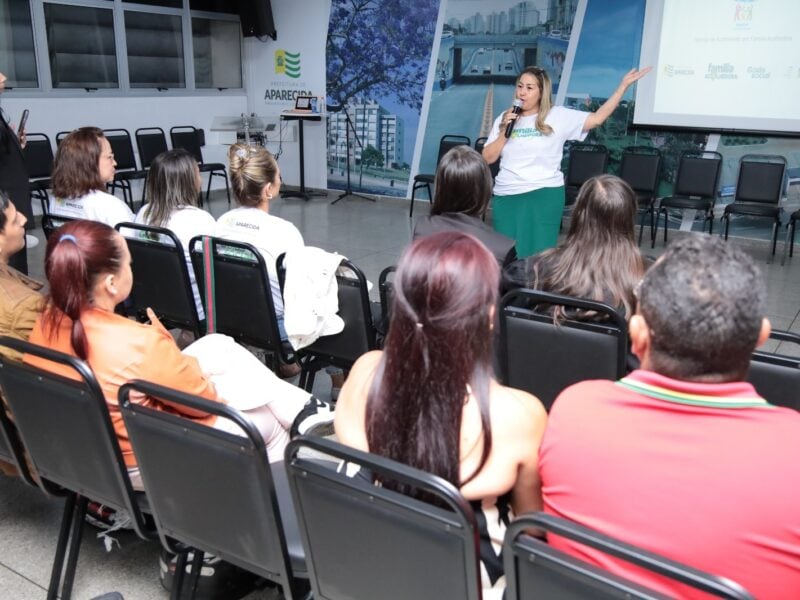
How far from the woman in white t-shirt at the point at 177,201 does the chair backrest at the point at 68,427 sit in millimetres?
1400

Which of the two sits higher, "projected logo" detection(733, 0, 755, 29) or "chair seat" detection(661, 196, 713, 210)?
"projected logo" detection(733, 0, 755, 29)

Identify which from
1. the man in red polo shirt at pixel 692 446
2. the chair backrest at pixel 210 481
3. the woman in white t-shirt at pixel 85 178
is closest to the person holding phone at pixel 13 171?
the woman in white t-shirt at pixel 85 178

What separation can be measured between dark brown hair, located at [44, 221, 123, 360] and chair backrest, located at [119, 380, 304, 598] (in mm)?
350

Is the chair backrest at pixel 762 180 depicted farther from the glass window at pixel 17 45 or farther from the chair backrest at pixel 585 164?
the glass window at pixel 17 45

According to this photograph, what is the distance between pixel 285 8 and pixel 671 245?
9.25 metres

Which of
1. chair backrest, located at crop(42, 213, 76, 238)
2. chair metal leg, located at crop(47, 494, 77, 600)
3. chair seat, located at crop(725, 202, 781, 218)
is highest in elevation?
chair backrest, located at crop(42, 213, 76, 238)

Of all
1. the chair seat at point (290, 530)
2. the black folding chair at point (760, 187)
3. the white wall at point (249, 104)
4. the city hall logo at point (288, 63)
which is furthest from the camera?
the city hall logo at point (288, 63)

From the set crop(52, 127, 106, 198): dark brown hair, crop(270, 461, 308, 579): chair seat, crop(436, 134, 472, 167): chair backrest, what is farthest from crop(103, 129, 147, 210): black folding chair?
crop(270, 461, 308, 579): chair seat

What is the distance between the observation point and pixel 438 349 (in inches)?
48.8

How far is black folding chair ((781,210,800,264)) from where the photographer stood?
582cm

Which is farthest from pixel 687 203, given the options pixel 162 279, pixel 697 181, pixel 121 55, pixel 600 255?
pixel 121 55

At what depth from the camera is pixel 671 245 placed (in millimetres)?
1218

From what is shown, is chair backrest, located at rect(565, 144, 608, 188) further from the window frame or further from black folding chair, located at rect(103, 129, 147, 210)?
the window frame

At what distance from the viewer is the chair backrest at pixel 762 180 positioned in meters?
6.29
